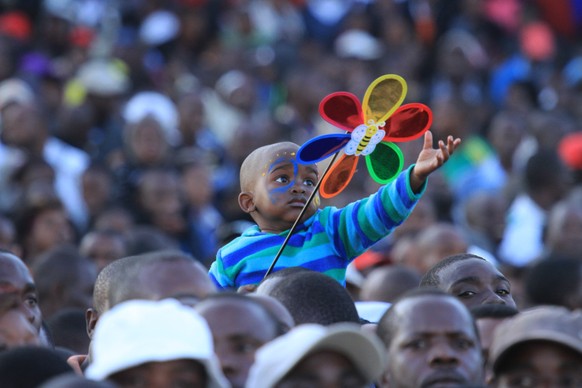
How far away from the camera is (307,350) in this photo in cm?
401

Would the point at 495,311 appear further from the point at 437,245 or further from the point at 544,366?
the point at 437,245

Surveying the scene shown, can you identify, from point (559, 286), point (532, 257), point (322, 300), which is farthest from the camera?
point (532, 257)

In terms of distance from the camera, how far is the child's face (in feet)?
19.2

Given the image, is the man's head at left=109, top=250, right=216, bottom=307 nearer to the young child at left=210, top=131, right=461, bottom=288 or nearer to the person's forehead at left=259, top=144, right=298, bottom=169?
the young child at left=210, top=131, right=461, bottom=288

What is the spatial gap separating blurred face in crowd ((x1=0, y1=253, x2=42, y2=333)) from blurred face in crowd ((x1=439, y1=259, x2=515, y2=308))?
5.34 feet

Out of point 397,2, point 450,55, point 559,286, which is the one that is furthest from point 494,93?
point 559,286

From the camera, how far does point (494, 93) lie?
1521cm

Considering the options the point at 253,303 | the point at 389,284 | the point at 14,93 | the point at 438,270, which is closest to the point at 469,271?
the point at 438,270

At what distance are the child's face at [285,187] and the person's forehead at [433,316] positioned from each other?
126cm

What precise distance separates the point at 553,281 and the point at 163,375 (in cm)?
475

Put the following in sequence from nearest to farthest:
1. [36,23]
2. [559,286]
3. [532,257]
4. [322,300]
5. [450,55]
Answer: [322,300], [559,286], [532,257], [36,23], [450,55]

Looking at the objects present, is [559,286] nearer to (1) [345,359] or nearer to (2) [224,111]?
(1) [345,359]

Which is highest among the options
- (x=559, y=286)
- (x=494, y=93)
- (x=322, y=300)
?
(x=322, y=300)

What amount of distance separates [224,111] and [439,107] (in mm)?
2076
